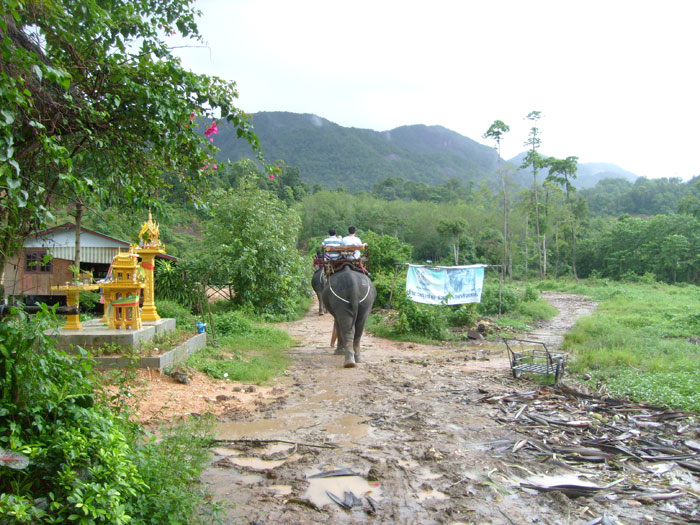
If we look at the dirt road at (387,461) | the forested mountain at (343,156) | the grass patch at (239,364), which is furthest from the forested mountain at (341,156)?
the dirt road at (387,461)

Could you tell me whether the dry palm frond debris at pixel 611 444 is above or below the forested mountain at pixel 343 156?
below

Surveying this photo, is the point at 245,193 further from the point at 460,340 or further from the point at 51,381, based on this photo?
the point at 51,381

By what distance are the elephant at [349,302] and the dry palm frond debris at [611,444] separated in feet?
10.8

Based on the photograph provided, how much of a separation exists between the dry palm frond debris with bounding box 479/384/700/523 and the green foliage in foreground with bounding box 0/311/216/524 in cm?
311

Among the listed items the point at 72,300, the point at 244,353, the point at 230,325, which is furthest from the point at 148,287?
the point at 230,325

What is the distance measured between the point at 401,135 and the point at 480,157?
25972 millimetres

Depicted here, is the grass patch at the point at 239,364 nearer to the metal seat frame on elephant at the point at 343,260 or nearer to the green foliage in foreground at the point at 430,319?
Answer: the metal seat frame on elephant at the point at 343,260

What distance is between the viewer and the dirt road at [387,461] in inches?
156

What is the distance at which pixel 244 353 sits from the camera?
1005 cm

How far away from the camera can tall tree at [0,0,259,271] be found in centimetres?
331

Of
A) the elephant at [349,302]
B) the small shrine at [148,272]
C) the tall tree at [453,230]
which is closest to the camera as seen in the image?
Answer: the small shrine at [148,272]

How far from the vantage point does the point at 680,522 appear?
381 centimetres

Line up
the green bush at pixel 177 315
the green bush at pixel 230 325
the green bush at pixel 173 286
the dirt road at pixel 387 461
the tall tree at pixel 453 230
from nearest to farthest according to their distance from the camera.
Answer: the dirt road at pixel 387 461 < the green bush at pixel 177 315 < the green bush at pixel 230 325 < the green bush at pixel 173 286 < the tall tree at pixel 453 230

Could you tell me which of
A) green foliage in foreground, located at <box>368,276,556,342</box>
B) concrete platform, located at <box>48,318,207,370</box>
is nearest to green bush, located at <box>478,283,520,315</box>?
green foliage in foreground, located at <box>368,276,556,342</box>
